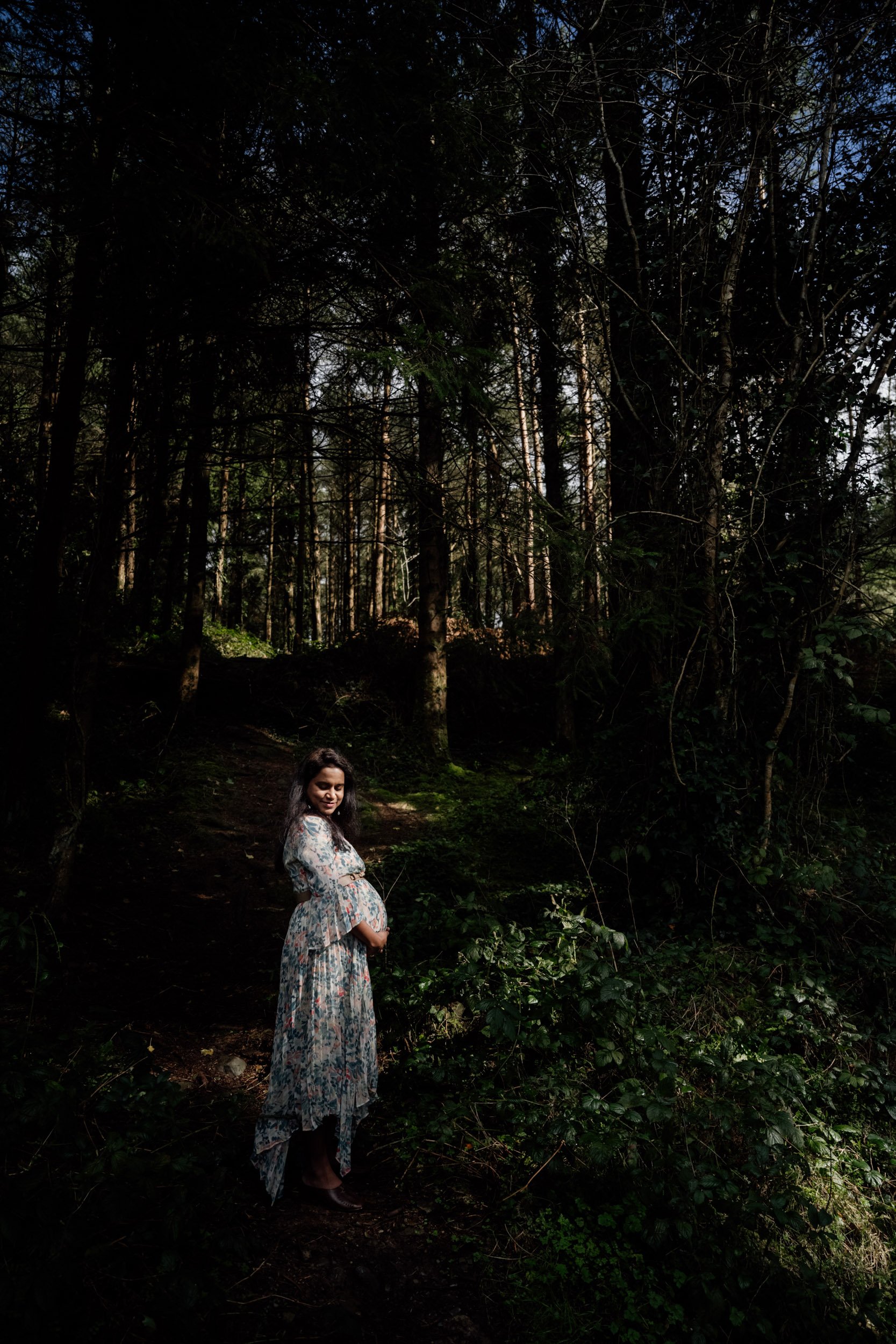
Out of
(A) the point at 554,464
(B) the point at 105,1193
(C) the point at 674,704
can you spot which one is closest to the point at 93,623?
(B) the point at 105,1193

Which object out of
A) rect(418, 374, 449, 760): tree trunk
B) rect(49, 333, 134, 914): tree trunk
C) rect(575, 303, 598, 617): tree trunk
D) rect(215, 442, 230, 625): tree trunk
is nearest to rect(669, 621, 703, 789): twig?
rect(575, 303, 598, 617): tree trunk

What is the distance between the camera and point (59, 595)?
854cm

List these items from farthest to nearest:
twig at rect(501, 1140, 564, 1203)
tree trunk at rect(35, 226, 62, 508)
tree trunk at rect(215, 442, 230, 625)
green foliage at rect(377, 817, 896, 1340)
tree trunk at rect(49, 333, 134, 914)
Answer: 1. tree trunk at rect(215, 442, 230, 625)
2. tree trunk at rect(35, 226, 62, 508)
3. tree trunk at rect(49, 333, 134, 914)
4. twig at rect(501, 1140, 564, 1203)
5. green foliage at rect(377, 817, 896, 1340)

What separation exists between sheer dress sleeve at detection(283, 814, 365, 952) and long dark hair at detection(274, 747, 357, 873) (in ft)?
0.24

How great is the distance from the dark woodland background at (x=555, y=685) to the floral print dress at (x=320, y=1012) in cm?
31

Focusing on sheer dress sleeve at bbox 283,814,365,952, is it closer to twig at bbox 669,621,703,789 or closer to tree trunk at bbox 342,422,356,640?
twig at bbox 669,621,703,789

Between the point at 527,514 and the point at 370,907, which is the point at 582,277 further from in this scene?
the point at 370,907

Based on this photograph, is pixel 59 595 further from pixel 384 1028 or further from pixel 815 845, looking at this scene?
pixel 815 845

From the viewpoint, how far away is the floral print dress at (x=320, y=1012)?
3.00 metres

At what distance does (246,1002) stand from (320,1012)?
2.25 metres

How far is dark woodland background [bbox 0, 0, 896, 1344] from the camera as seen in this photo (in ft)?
8.87

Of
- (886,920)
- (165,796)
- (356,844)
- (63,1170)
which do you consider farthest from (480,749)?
(63,1170)

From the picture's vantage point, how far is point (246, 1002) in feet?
16.2

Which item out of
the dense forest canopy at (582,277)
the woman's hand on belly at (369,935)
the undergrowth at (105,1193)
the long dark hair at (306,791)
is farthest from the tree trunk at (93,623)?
the woman's hand on belly at (369,935)
